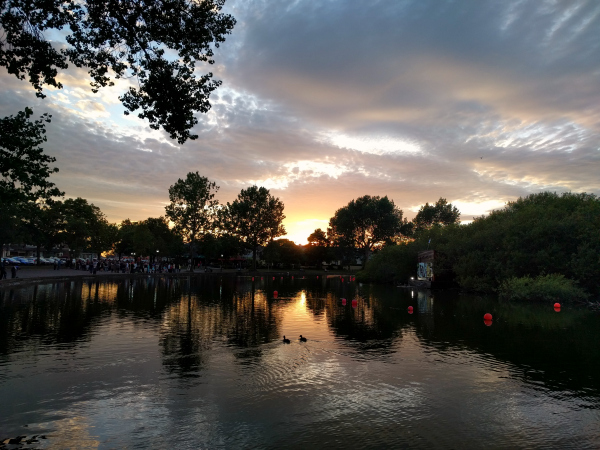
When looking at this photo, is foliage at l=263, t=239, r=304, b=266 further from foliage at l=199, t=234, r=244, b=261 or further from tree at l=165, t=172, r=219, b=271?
tree at l=165, t=172, r=219, b=271

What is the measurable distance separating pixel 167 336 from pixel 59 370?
16.5ft

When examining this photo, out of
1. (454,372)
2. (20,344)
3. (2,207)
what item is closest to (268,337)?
(454,372)

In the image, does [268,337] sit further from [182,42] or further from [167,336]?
[182,42]

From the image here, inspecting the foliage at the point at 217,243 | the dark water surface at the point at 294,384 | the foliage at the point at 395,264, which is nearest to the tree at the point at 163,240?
the foliage at the point at 217,243

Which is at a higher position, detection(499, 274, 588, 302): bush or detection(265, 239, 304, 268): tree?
detection(265, 239, 304, 268): tree

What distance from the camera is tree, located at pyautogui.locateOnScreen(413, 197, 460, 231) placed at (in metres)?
106

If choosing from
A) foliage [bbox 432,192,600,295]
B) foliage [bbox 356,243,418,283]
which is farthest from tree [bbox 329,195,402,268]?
foliage [bbox 432,192,600,295]

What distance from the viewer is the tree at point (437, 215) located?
348 feet

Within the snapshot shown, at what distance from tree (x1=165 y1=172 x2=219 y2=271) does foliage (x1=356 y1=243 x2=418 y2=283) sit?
1405 inches

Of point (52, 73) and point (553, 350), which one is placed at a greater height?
point (52, 73)

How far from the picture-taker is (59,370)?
10.6 m

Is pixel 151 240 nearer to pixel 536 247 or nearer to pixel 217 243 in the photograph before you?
pixel 217 243

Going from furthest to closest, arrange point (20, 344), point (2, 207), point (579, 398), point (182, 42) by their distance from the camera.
A: point (2, 207) < point (20, 344) < point (182, 42) < point (579, 398)

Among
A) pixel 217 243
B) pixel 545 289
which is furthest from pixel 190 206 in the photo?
pixel 545 289
